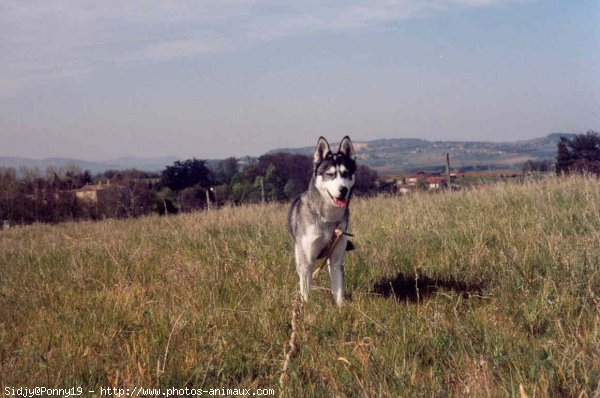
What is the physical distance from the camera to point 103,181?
→ 2055cm

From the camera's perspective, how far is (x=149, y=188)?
1767 cm

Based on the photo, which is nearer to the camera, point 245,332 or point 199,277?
point 245,332

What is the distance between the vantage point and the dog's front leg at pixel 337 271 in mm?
4785

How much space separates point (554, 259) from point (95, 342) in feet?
12.3

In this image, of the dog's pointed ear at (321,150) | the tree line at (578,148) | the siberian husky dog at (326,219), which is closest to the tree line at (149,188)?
the tree line at (578,148)

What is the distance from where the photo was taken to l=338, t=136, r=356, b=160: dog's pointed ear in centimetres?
546

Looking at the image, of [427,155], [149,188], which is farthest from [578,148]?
[149,188]

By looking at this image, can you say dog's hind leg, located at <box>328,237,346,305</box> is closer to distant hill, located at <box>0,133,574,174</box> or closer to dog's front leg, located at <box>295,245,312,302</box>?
dog's front leg, located at <box>295,245,312,302</box>

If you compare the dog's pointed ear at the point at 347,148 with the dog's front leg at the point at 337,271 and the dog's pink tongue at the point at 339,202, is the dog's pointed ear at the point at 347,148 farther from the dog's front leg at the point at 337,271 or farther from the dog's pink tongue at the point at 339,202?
the dog's front leg at the point at 337,271

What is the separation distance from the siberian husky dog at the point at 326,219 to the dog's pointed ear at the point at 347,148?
0.10m

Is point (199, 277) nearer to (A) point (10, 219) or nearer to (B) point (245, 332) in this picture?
(B) point (245, 332)

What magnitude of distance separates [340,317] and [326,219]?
47.1 inches

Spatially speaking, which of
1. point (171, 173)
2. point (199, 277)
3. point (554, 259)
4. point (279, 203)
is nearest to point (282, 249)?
point (199, 277)

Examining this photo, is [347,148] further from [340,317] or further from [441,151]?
[441,151]
